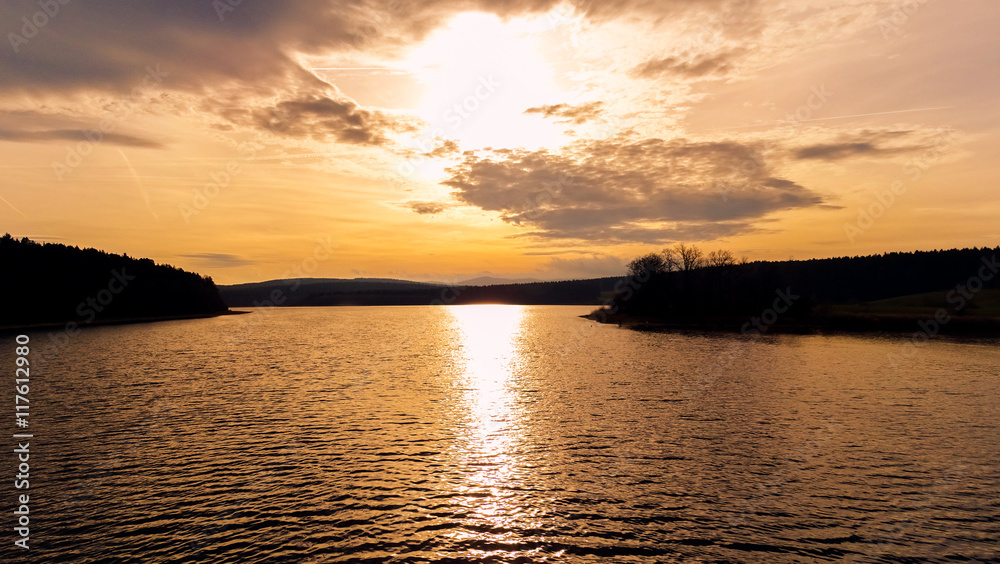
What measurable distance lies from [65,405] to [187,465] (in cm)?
2705

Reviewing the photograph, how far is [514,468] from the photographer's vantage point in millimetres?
31016

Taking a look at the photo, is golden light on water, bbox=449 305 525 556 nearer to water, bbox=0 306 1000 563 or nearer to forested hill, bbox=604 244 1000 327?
water, bbox=0 306 1000 563

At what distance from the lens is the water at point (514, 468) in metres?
21.1

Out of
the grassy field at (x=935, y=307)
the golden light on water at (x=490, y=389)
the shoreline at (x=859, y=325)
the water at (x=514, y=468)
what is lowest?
the golden light on water at (x=490, y=389)

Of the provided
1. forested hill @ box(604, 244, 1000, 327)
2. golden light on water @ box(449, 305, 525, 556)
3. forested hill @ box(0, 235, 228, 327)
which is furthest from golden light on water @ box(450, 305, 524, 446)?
forested hill @ box(0, 235, 228, 327)

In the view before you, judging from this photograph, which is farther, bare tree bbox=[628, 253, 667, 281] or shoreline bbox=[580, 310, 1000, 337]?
bare tree bbox=[628, 253, 667, 281]

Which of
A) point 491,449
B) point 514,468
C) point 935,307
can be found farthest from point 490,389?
point 935,307

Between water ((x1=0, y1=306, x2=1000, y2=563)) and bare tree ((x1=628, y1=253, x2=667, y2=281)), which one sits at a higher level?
bare tree ((x1=628, y1=253, x2=667, y2=281))

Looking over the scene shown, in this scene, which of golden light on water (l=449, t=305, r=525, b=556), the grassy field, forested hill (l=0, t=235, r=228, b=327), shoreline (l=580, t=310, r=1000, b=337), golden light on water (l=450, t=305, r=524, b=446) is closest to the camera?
golden light on water (l=449, t=305, r=525, b=556)

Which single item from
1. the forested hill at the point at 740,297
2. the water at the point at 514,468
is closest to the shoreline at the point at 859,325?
the forested hill at the point at 740,297

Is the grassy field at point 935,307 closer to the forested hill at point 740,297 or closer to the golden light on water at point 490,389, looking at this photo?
the forested hill at point 740,297

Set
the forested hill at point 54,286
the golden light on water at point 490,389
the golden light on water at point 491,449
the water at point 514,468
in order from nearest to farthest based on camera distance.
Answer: the water at point 514,468 < the golden light on water at point 491,449 < the golden light on water at point 490,389 < the forested hill at point 54,286

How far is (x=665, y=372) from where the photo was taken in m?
69.1

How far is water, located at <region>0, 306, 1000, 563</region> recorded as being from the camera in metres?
21.1
